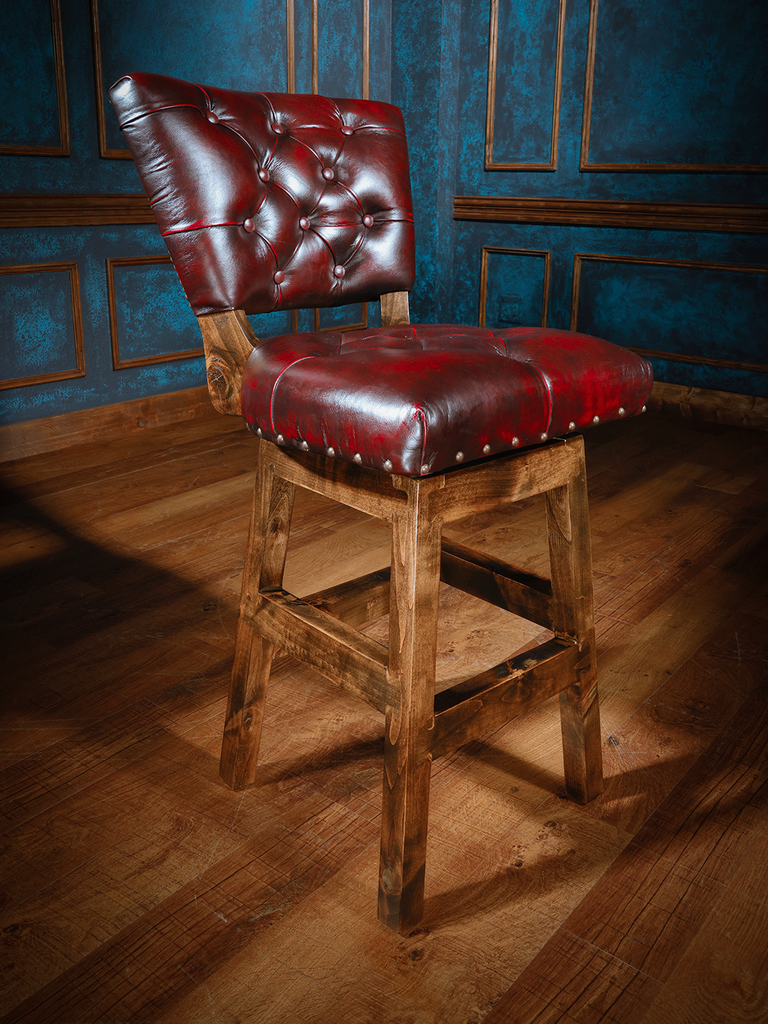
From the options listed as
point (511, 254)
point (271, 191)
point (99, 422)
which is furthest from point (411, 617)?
point (511, 254)

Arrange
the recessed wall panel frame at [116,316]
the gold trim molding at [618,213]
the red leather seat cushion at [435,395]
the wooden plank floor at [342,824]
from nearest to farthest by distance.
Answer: the red leather seat cushion at [435,395]
the wooden plank floor at [342,824]
the recessed wall panel frame at [116,316]
the gold trim molding at [618,213]

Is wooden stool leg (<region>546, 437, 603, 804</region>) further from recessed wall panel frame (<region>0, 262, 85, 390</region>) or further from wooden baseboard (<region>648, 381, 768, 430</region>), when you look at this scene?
wooden baseboard (<region>648, 381, 768, 430</region>)

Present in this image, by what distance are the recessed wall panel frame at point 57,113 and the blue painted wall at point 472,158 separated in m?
0.02

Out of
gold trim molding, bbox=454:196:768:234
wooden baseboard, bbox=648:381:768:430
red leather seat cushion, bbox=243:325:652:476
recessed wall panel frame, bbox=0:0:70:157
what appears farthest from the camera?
wooden baseboard, bbox=648:381:768:430

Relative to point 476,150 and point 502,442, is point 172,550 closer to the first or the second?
point 502,442

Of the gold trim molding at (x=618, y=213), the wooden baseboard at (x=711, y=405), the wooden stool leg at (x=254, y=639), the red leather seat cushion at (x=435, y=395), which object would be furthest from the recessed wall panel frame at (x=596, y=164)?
the wooden stool leg at (x=254, y=639)

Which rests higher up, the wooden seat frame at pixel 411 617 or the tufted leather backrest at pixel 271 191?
the tufted leather backrest at pixel 271 191

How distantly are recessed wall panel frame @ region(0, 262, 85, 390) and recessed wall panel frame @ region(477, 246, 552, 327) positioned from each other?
1.88 meters

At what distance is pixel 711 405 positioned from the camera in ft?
10.6

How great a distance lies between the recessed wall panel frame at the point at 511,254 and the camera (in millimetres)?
3570

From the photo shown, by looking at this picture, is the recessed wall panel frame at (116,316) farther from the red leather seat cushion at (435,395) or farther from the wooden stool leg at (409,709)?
the wooden stool leg at (409,709)

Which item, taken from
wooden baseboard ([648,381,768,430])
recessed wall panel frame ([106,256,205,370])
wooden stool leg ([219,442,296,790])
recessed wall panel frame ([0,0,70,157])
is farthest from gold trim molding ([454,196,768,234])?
wooden stool leg ([219,442,296,790])

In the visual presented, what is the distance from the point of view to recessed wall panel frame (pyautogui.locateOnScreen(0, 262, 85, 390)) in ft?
8.43

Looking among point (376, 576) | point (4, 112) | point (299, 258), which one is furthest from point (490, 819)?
point (4, 112)
